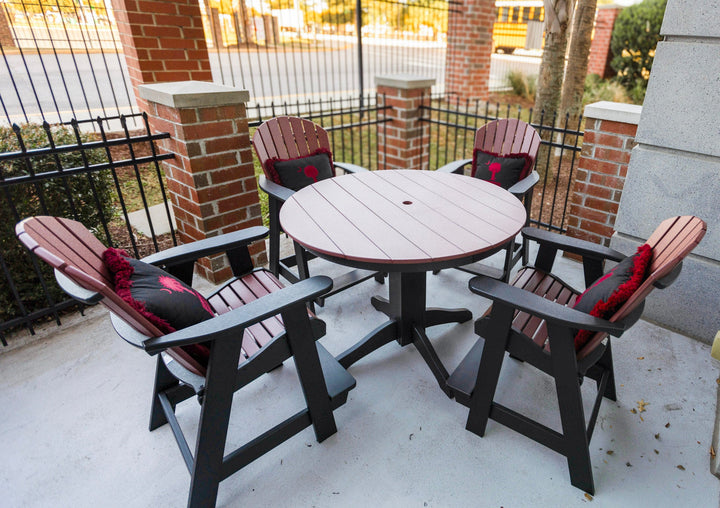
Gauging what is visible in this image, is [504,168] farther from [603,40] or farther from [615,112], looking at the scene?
[603,40]

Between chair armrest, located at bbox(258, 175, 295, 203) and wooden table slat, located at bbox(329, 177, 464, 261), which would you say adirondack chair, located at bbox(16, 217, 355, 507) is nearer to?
wooden table slat, located at bbox(329, 177, 464, 261)

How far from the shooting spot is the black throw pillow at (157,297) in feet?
3.73

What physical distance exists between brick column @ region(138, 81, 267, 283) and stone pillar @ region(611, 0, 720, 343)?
214 centimetres

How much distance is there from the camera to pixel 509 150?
2629 mm

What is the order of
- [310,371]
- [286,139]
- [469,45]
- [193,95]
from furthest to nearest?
1. [469,45]
2. [286,139]
3. [193,95]
4. [310,371]

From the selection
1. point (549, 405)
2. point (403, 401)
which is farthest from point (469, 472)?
point (549, 405)

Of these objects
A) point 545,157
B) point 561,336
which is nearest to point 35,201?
point 561,336

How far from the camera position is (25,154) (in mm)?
1927

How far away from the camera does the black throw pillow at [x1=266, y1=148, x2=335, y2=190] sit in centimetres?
242

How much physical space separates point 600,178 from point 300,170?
1892mm

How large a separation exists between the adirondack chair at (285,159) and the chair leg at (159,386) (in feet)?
2.96

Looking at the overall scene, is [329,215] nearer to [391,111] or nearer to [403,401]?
[403,401]

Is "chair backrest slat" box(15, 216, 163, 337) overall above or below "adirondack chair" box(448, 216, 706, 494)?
above

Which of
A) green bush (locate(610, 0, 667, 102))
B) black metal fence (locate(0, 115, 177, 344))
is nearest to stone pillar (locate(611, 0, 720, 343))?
black metal fence (locate(0, 115, 177, 344))
